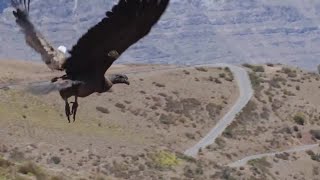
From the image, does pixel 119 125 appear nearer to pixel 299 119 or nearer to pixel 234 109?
pixel 234 109

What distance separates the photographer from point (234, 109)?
82.4m

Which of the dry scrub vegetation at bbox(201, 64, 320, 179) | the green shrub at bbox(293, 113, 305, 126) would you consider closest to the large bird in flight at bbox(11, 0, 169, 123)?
the dry scrub vegetation at bbox(201, 64, 320, 179)

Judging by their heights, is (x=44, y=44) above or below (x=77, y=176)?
above

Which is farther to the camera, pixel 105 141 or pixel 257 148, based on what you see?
pixel 257 148

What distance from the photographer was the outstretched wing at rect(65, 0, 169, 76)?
820cm

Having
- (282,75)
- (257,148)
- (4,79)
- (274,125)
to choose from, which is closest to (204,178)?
(257,148)

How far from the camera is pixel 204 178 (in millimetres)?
53000

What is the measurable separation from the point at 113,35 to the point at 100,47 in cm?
24

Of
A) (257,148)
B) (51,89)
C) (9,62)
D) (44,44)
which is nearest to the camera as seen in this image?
(51,89)

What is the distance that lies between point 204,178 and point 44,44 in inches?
1734

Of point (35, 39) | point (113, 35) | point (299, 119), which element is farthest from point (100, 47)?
point (299, 119)

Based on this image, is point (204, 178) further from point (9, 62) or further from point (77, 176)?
point (9, 62)

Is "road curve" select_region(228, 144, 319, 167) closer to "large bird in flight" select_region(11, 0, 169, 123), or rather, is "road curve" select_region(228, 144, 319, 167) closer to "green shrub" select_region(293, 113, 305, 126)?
"green shrub" select_region(293, 113, 305, 126)

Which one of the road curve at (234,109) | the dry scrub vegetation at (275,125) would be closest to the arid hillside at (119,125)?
the road curve at (234,109)
